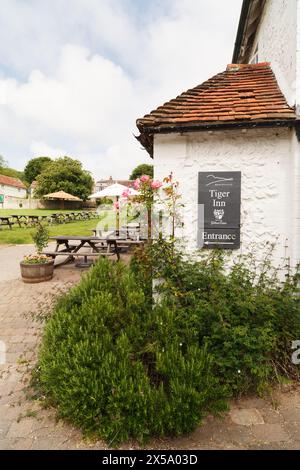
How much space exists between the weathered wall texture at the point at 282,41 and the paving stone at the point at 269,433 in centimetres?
394

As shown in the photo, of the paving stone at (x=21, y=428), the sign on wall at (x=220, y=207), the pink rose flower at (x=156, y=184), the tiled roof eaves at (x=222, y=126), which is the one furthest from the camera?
the sign on wall at (x=220, y=207)

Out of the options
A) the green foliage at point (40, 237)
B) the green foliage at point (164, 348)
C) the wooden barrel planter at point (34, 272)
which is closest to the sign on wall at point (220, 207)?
the green foliage at point (164, 348)

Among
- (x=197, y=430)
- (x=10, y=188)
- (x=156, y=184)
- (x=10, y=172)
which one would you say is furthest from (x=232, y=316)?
(x=10, y=172)

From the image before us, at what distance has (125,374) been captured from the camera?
249 centimetres

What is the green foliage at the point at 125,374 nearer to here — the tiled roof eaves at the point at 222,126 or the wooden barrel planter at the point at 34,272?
the tiled roof eaves at the point at 222,126

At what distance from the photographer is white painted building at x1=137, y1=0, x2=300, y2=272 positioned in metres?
4.00

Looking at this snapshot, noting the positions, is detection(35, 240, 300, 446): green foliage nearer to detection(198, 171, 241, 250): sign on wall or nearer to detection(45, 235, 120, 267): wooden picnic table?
detection(198, 171, 241, 250): sign on wall

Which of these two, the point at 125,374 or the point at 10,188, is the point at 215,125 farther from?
the point at 10,188

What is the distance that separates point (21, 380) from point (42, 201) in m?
45.1

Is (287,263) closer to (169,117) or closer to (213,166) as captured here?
(213,166)

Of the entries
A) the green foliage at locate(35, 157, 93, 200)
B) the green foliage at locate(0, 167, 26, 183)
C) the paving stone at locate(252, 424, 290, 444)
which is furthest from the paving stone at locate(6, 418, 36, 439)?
the green foliage at locate(0, 167, 26, 183)

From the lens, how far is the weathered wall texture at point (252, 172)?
4.09 m

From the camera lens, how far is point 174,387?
7.82ft
